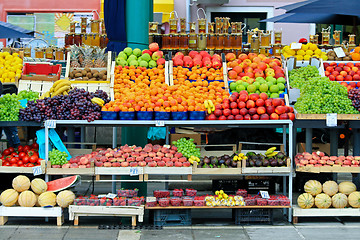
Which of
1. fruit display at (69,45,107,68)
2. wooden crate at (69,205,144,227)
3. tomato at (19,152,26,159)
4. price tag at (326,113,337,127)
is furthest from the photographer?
fruit display at (69,45,107,68)

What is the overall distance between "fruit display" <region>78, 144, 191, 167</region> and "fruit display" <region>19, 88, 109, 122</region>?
561mm

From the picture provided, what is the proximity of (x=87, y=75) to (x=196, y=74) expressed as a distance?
1959mm

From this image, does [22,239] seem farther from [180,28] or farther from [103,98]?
[180,28]

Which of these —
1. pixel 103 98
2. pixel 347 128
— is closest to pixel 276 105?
pixel 347 128

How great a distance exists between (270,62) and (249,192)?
7.79 feet

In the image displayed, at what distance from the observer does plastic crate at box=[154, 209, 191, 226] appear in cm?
762

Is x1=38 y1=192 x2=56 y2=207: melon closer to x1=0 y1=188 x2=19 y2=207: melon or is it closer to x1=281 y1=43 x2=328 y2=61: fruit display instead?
x1=0 y1=188 x2=19 y2=207: melon

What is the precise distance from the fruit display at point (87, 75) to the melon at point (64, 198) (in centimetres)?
257

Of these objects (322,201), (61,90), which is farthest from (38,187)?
(322,201)

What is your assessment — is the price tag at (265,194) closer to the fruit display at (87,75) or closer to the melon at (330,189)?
the melon at (330,189)

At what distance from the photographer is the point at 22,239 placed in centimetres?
701

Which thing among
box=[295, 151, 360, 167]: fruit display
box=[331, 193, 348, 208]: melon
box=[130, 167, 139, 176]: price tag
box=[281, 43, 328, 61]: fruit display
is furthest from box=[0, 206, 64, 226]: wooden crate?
box=[281, 43, 328, 61]: fruit display

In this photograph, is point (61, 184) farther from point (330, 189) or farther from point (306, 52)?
point (306, 52)

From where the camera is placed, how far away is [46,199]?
24.7 feet
